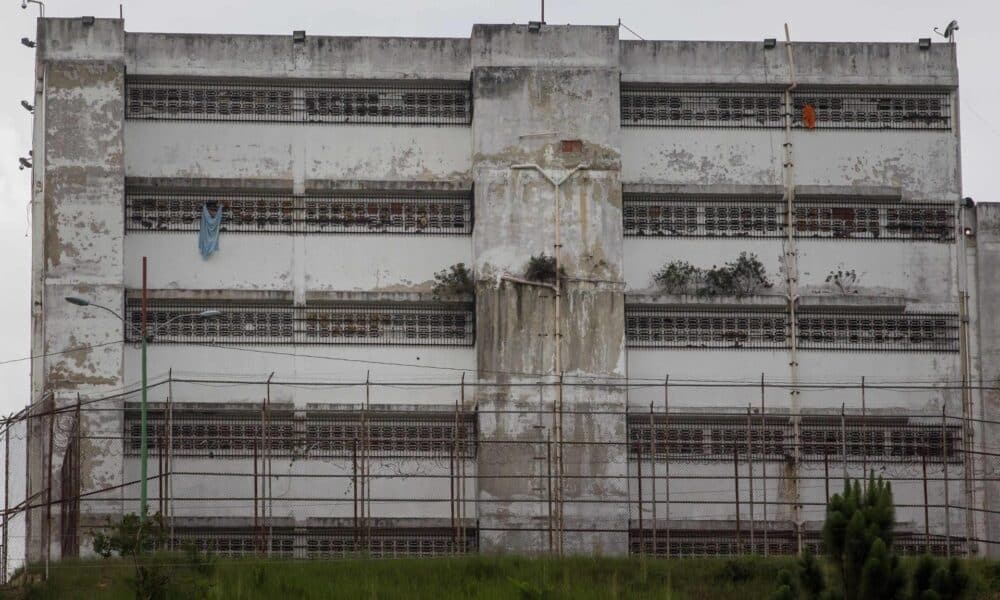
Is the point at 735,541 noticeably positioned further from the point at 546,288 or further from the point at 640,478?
the point at 546,288

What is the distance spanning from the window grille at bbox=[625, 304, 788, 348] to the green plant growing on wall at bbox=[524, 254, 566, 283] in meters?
1.89

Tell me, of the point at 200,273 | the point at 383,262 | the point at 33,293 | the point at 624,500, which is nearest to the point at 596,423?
the point at 624,500

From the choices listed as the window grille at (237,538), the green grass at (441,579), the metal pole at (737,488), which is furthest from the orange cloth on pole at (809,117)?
the window grille at (237,538)

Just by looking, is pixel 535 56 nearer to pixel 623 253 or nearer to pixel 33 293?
pixel 623 253

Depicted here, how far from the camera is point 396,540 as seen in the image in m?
35.5

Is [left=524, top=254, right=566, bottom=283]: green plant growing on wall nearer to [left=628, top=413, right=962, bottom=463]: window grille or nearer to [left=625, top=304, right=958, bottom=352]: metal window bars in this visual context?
[left=625, top=304, right=958, bottom=352]: metal window bars

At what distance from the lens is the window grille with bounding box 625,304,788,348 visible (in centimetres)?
3675

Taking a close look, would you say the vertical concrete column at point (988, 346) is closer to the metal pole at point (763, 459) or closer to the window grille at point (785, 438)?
the window grille at point (785, 438)

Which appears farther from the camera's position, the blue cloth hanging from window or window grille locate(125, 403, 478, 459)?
the blue cloth hanging from window

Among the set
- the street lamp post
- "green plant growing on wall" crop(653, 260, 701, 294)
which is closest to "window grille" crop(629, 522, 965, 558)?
"green plant growing on wall" crop(653, 260, 701, 294)

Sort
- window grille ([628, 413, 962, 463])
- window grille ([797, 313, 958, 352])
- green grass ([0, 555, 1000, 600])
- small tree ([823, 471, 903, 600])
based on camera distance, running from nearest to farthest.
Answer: small tree ([823, 471, 903, 600]) < green grass ([0, 555, 1000, 600]) < window grille ([628, 413, 962, 463]) < window grille ([797, 313, 958, 352])

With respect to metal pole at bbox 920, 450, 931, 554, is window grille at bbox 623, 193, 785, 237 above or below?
above

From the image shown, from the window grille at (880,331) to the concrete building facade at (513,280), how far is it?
0.20 feet

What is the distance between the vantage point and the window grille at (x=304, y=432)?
35562 mm
